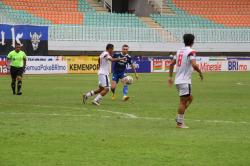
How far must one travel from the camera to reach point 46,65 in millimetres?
44562

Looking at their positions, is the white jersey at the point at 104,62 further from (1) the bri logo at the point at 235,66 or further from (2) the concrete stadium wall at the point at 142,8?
(2) the concrete stadium wall at the point at 142,8

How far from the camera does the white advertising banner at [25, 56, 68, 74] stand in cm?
4366

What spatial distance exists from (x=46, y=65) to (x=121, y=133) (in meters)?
32.2

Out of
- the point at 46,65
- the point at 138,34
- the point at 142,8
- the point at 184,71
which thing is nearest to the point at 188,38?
the point at 184,71

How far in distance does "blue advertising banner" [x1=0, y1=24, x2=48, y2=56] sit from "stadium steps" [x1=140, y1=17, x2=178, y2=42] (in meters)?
12.7

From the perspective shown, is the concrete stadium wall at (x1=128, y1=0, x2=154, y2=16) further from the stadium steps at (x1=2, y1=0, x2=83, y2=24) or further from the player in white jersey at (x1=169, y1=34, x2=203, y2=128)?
the player in white jersey at (x1=169, y1=34, x2=203, y2=128)

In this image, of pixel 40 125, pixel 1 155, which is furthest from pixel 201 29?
pixel 1 155

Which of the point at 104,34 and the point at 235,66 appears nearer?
the point at 104,34

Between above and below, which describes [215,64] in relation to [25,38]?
below

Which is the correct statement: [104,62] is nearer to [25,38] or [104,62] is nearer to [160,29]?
[25,38]

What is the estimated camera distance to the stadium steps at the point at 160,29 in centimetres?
5463

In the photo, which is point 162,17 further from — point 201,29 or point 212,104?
point 212,104

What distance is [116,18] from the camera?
55312 mm

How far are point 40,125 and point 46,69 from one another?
30630 mm
